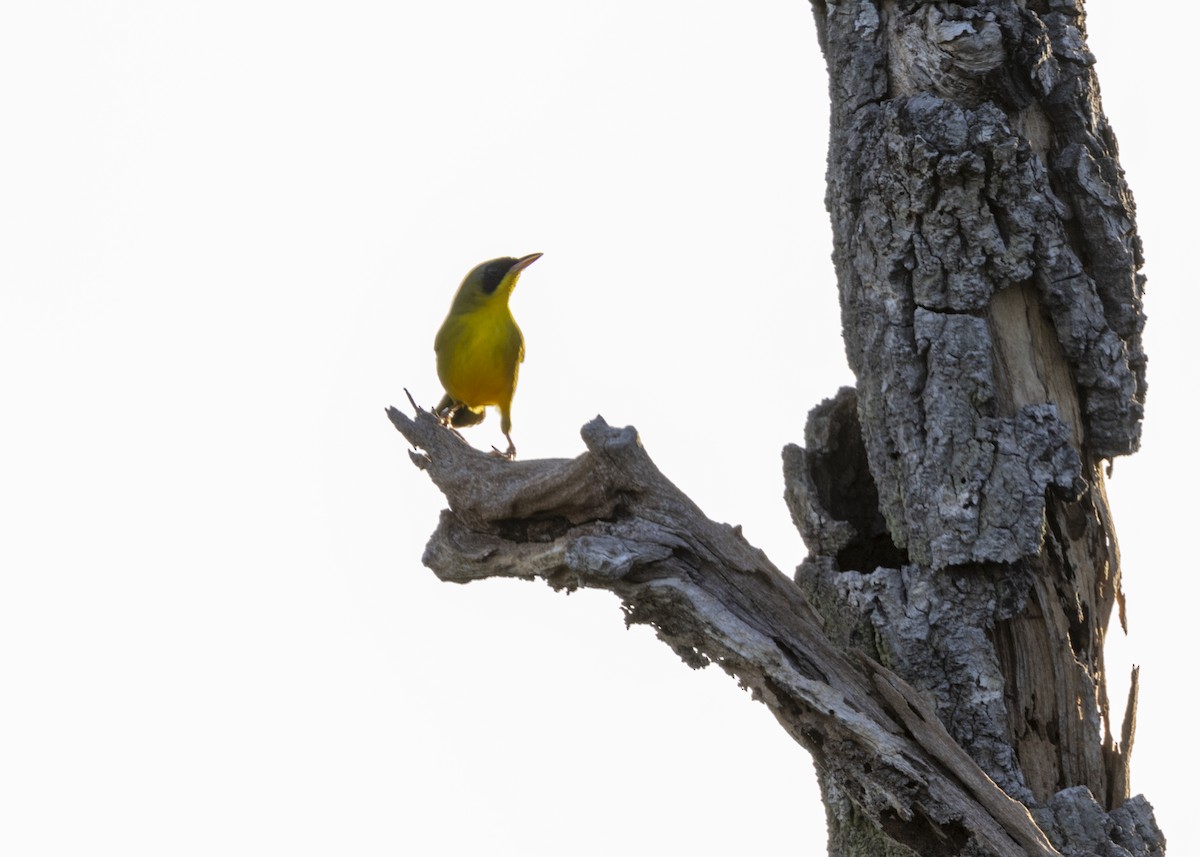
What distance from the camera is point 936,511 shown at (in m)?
4.78

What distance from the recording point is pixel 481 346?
24.5ft

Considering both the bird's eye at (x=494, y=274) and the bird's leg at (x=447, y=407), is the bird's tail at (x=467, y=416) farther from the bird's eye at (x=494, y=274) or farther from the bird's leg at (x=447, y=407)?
the bird's eye at (x=494, y=274)

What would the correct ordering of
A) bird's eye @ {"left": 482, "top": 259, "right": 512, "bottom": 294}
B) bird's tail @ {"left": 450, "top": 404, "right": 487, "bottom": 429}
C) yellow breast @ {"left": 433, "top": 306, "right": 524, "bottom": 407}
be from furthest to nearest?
bird's tail @ {"left": 450, "top": 404, "right": 487, "bottom": 429}, bird's eye @ {"left": 482, "top": 259, "right": 512, "bottom": 294}, yellow breast @ {"left": 433, "top": 306, "right": 524, "bottom": 407}

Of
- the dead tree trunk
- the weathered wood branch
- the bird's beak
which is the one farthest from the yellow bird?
the weathered wood branch

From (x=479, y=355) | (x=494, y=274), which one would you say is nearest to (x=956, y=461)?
(x=479, y=355)

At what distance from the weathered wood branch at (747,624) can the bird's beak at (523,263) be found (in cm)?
308

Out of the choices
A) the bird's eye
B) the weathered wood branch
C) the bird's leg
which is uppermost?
the bird's eye

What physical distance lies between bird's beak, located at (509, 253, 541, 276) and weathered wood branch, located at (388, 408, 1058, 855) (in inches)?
121

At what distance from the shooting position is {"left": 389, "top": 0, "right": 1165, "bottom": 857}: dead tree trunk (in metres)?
4.55

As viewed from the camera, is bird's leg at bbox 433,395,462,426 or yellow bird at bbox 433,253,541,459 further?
bird's leg at bbox 433,395,462,426

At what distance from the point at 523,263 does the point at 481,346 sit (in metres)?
0.54

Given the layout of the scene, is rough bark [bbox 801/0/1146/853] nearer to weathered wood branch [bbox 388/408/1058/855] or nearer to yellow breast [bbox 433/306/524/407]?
weathered wood branch [bbox 388/408/1058/855]

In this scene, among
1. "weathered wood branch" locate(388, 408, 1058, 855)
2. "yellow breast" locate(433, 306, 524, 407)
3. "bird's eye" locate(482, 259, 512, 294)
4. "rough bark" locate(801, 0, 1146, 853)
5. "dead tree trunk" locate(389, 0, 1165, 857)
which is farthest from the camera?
"bird's eye" locate(482, 259, 512, 294)

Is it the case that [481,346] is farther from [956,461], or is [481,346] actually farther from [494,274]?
[956,461]
